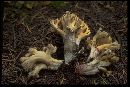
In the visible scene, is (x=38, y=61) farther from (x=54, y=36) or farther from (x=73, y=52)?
(x=54, y=36)

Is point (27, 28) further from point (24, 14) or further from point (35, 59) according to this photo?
point (35, 59)

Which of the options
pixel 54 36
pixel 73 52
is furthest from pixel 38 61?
pixel 54 36

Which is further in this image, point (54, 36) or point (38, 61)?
point (54, 36)

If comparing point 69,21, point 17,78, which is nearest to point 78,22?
point 69,21

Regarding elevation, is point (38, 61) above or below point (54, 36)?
below
